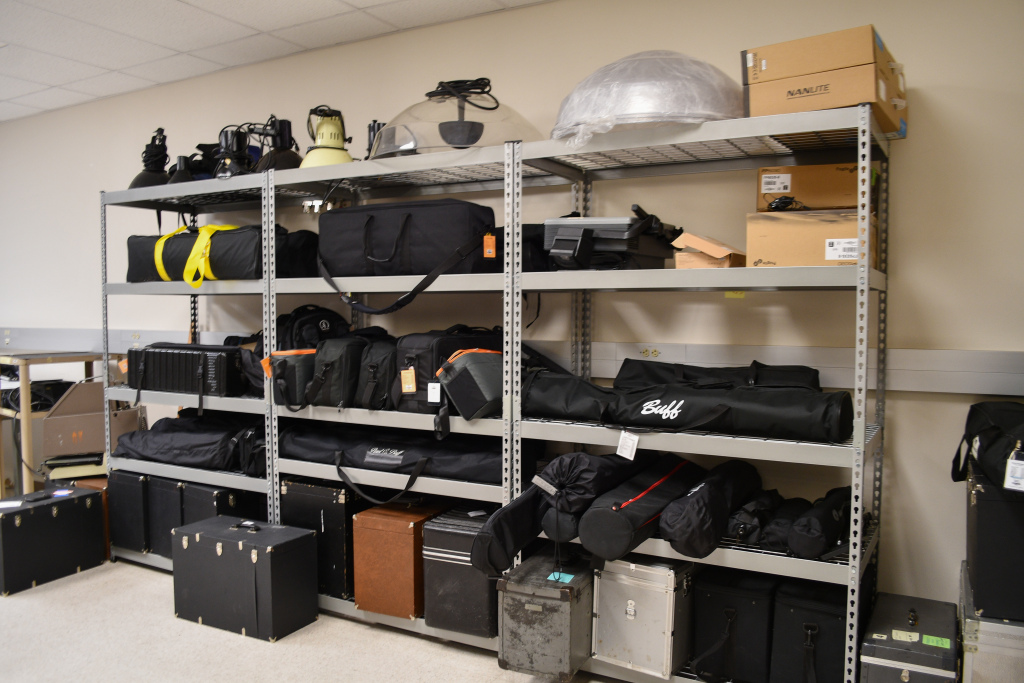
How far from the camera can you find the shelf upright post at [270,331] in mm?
3330

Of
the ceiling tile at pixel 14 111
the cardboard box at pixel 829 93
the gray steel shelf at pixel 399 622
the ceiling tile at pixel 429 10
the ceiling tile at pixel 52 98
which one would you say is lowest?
the gray steel shelf at pixel 399 622

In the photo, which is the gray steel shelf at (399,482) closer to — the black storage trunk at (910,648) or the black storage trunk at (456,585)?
the black storage trunk at (456,585)

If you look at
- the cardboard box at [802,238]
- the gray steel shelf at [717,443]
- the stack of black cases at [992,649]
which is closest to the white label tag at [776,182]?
the cardboard box at [802,238]

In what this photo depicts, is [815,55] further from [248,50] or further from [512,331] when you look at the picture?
[248,50]

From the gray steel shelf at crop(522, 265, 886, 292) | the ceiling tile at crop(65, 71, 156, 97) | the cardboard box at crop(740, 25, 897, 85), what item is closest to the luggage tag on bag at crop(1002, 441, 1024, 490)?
the gray steel shelf at crop(522, 265, 886, 292)

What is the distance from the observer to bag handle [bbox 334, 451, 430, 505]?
116 inches

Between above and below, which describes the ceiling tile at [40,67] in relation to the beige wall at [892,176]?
above

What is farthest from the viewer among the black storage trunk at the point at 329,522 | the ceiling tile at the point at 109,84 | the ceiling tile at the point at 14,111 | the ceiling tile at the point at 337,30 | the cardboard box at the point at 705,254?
the ceiling tile at the point at 14,111

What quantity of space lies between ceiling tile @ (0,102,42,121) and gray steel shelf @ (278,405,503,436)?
3.72 meters

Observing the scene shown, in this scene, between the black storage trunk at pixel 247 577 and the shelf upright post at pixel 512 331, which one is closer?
the shelf upright post at pixel 512 331

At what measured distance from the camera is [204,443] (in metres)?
3.60

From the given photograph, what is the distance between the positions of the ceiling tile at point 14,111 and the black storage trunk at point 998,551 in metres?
6.24

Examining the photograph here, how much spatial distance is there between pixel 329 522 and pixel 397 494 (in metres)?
0.38

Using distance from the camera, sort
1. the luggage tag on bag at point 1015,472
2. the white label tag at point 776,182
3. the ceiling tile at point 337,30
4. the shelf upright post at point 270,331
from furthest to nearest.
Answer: the ceiling tile at point 337,30
the shelf upright post at point 270,331
the white label tag at point 776,182
the luggage tag on bag at point 1015,472
